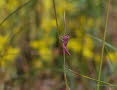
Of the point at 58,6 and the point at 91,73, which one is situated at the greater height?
the point at 58,6

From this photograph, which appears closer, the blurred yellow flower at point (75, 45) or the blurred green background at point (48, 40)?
the blurred green background at point (48, 40)

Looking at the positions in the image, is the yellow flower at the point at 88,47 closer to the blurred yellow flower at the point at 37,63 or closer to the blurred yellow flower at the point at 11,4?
the blurred yellow flower at the point at 37,63

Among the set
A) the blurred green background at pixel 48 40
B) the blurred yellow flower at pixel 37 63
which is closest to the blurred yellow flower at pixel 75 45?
the blurred green background at pixel 48 40

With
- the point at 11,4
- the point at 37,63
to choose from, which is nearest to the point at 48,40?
the point at 37,63

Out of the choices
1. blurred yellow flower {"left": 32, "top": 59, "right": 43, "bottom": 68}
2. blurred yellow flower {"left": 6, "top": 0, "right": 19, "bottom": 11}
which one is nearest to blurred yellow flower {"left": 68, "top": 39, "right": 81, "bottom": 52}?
blurred yellow flower {"left": 32, "top": 59, "right": 43, "bottom": 68}

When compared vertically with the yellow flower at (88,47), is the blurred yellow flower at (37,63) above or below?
below

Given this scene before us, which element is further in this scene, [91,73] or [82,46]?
[82,46]

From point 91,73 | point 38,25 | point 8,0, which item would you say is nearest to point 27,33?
point 38,25

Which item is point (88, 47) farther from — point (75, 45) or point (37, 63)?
point (37, 63)

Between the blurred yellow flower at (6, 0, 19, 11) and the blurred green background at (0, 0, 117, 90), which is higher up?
the blurred yellow flower at (6, 0, 19, 11)

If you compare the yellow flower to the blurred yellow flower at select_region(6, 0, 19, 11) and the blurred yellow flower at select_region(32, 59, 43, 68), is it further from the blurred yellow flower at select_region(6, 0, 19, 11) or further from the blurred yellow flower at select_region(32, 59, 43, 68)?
the blurred yellow flower at select_region(6, 0, 19, 11)

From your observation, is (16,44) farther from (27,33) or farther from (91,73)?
(91,73)
